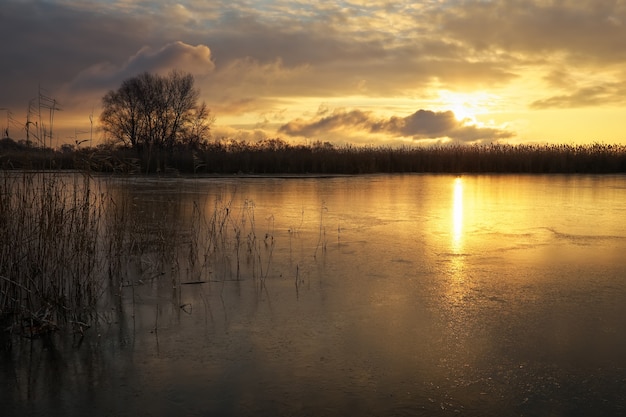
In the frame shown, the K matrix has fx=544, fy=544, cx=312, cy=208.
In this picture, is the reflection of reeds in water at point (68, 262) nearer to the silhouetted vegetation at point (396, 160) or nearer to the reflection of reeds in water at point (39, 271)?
the reflection of reeds in water at point (39, 271)

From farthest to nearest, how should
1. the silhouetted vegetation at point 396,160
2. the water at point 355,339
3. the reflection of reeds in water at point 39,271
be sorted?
the silhouetted vegetation at point 396,160 → the reflection of reeds in water at point 39,271 → the water at point 355,339

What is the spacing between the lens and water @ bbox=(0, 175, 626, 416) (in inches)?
104

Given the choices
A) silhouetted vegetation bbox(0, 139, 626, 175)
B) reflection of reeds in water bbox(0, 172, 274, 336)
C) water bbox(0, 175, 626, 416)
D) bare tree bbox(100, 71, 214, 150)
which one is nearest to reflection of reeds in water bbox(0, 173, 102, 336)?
reflection of reeds in water bbox(0, 172, 274, 336)

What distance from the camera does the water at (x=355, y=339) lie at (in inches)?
104

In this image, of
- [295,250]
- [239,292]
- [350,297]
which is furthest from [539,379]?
[295,250]

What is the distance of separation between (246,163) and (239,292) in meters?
20.4

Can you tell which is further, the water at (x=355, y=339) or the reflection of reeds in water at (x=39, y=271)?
the reflection of reeds in water at (x=39, y=271)

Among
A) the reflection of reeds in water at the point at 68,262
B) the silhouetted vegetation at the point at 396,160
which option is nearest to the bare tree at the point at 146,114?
the silhouetted vegetation at the point at 396,160

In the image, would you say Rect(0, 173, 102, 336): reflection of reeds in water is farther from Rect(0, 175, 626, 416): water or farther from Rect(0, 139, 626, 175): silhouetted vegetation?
Rect(0, 139, 626, 175): silhouetted vegetation

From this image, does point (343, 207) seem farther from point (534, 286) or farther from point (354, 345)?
point (354, 345)

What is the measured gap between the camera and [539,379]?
2.84m

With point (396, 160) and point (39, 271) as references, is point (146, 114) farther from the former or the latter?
point (39, 271)

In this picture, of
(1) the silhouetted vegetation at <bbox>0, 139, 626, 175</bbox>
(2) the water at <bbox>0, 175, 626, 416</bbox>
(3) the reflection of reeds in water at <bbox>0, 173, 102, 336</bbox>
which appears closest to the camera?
(2) the water at <bbox>0, 175, 626, 416</bbox>

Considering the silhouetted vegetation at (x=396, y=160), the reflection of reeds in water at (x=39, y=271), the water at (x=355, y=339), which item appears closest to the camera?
the water at (x=355, y=339)
